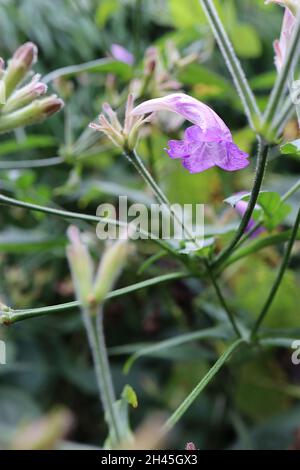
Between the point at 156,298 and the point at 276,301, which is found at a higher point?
the point at 156,298

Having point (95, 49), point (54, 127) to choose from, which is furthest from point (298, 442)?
point (95, 49)

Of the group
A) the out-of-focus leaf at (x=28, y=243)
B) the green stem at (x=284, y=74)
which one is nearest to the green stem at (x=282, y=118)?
the green stem at (x=284, y=74)

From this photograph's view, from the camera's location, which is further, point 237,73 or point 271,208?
point 271,208

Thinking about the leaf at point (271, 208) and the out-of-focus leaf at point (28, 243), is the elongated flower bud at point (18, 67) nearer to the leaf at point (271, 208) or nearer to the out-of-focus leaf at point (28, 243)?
the leaf at point (271, 208)

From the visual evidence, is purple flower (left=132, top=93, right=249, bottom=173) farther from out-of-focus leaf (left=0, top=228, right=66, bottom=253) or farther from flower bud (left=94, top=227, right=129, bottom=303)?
out-of-focus leaf (left=0, top=228, right=66, bottom=253)

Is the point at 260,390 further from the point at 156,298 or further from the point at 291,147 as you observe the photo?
the point at 291,147

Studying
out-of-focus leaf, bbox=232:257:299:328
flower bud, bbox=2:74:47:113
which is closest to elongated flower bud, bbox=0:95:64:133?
flower bud, bbox=2:74:47:113

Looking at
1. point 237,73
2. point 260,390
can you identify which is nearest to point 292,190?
point 237,73

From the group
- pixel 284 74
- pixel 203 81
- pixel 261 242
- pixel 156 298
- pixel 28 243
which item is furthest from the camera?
pixel 156 298
